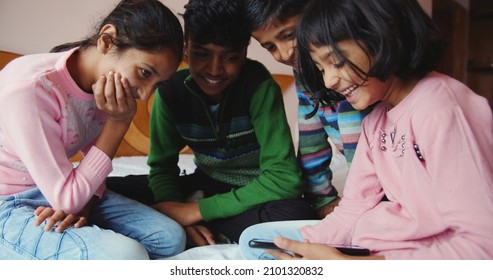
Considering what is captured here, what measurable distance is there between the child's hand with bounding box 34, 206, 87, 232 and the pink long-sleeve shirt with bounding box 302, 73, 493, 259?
39 cm

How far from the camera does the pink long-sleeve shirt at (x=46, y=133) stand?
61 cm

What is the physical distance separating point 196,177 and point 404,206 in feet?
1.78

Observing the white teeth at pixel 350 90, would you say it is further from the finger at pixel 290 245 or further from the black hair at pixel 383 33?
the finger at pixel 290 245

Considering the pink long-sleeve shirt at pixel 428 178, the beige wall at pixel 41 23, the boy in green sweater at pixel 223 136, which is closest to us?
the pink long-sleeve shirt at pixel 428 178

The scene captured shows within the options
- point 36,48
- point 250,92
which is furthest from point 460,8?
point 36,48

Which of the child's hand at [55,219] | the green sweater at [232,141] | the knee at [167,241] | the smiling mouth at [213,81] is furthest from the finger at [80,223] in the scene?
the smiling mouth at [213,81]

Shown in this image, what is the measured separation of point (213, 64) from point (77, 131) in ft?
0.89

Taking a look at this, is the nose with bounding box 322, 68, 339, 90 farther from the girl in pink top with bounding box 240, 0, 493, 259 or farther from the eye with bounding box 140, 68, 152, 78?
the eye with bounding box 140, 68, 152, 78

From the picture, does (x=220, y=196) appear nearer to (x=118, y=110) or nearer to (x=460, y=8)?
(x=118, y=110)

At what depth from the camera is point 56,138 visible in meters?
0.64

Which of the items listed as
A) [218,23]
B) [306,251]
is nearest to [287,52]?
[218,23]

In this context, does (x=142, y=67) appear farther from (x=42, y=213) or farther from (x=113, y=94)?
(x=42, y=213)

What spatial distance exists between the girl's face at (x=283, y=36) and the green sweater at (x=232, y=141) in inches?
4.3

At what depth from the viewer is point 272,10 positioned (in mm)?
756
